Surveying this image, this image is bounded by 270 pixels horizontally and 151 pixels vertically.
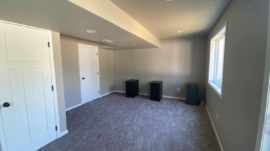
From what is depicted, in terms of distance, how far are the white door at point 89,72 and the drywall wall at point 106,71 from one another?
0.28m

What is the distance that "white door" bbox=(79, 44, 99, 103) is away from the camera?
438cm

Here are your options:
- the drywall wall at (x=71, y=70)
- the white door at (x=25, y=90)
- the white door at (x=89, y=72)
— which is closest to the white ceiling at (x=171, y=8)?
the white door at (x=25, y=90)

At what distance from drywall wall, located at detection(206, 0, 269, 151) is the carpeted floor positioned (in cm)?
73

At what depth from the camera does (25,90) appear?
2021 mm

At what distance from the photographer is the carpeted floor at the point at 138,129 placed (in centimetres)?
219

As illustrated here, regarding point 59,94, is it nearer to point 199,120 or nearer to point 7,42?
point 7,42

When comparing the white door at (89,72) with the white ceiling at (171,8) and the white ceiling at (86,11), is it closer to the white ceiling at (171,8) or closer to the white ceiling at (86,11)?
the white ceiling at (86,11)

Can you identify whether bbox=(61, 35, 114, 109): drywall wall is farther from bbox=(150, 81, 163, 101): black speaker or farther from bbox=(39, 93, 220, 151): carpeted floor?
bbox=(150, 81, 163, 101): black speaker

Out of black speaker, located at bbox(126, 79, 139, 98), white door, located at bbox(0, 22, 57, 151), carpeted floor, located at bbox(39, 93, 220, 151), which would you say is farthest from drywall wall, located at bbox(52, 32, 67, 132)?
black speaker, located at bbox(126, 79, 139, 98)

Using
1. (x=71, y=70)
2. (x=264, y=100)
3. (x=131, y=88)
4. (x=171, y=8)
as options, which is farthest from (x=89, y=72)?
(x=264, y=100)

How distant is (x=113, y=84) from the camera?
6211 mm

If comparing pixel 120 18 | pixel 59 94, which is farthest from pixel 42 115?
pixel 120 18

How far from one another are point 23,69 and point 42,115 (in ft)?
2.91

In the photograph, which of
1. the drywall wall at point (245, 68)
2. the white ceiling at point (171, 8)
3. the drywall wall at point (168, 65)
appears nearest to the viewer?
the drywall wall at point (245, 68)
